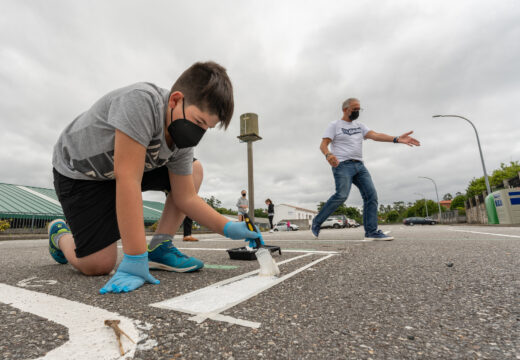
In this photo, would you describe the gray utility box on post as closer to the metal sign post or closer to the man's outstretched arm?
the metal sign post

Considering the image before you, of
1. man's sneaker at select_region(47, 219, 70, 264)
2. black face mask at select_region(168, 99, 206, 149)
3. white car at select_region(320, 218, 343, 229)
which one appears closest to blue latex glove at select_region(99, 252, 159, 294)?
black face mask at select_region(168, 99, 206, 149)

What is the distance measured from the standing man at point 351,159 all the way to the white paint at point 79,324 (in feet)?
10.9

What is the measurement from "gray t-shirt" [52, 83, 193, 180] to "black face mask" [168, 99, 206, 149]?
0.07m

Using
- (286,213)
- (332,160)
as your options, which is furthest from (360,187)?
(286,213)

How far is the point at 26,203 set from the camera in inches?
771

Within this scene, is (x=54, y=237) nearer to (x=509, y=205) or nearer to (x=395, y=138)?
(x=395, y=138)

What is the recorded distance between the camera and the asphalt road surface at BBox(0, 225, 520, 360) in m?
0.68

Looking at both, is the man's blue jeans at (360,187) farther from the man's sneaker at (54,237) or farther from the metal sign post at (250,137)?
the metal sign post at (250,137)

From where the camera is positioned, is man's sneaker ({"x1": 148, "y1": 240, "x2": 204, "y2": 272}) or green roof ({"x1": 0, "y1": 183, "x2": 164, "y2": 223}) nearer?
man's sneaker ({"x1": 148, "y1": 240, "x2": 204, "y2": 272})

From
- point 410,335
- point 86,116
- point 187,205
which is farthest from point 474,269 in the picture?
point 86,116

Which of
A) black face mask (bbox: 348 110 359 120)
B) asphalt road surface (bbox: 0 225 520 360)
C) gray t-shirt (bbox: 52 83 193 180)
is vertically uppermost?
black face mask (bbox: 348 110 359 120)

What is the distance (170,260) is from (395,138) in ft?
12.3

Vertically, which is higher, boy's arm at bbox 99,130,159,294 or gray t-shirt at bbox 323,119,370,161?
gray t-shirt at bbox 323,119,370,161

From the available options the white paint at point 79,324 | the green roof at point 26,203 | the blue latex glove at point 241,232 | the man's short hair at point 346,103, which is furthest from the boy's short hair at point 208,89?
the green roof at point 26,203
